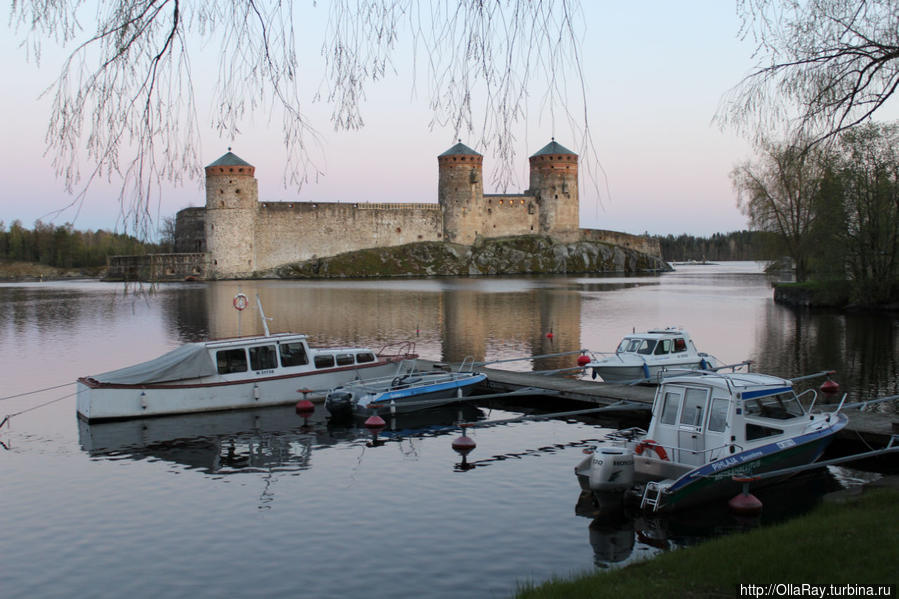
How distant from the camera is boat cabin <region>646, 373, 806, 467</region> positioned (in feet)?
35.3

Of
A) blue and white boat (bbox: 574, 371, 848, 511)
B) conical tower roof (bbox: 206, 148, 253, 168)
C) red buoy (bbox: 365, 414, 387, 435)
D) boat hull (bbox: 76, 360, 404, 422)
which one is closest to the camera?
blue and white boat (bbox: 574, 371, 848, 511)

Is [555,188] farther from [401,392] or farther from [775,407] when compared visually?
[775,407]

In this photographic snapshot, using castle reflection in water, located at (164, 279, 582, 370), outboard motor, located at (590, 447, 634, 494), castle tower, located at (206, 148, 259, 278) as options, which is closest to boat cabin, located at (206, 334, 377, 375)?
castle reflection in water, located at (164, 279, 582, 370)

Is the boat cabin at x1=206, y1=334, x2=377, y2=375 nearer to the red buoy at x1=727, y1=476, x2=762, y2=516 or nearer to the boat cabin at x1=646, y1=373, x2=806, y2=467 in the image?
the boat cabin at x1=646, y1=373, x2=806, y2=467

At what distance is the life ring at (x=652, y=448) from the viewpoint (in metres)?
10.7

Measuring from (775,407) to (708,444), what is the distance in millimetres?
1549

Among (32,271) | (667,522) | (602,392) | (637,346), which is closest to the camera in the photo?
(667,522)

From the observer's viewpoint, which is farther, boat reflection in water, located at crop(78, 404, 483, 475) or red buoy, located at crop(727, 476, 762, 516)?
boat reflection in water, located at crop(78, 404, 483, 475)

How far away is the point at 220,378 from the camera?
17.5 m

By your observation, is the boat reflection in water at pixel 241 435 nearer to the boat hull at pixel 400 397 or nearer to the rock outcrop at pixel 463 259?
the boat hull at pixel 400 397

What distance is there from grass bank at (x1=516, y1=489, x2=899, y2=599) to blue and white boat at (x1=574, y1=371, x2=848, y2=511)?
210cm

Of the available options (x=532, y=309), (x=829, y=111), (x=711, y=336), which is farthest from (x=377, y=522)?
(x=532, y=309)

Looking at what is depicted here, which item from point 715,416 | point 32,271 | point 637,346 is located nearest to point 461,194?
point 32,271

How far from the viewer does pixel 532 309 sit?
4000 cm
